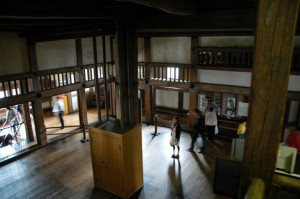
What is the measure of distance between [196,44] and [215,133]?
332cm

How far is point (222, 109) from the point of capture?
9047mm

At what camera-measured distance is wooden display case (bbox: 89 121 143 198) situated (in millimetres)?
5363

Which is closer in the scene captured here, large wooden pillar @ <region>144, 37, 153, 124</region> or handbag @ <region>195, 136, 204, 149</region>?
handbag @ <region>195, 136, 204, 149</region>

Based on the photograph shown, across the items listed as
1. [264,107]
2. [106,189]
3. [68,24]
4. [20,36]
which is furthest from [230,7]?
[20,36]

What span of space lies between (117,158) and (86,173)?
1973 mm

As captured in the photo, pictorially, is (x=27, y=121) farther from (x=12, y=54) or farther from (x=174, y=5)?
(x=174, y=5)

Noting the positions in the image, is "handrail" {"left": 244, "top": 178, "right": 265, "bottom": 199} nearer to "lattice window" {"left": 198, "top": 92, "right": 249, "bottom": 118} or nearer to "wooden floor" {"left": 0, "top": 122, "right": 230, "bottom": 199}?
"wooden floor" {"left": 0, "top": 122, "right": 230, "bottom": 199}

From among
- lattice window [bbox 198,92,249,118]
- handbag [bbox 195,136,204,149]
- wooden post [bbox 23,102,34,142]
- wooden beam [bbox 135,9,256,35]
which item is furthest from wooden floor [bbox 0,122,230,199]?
wooden beam [bbox 135,9,256,35]

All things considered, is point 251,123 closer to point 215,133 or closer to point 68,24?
point 68,24

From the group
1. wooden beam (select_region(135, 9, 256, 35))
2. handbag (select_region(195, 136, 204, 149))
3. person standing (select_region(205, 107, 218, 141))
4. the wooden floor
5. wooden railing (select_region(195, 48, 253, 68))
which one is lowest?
the wooden floor

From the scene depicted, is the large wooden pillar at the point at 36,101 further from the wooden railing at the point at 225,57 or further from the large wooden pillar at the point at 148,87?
the wooden railing at the point at 225,57

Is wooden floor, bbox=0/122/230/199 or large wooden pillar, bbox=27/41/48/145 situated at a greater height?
large wooden pillar, bbox=27/41/48/145

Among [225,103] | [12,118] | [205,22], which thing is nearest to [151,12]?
[205,22]

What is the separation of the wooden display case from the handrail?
13.8 feet
